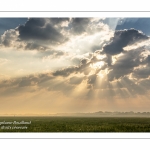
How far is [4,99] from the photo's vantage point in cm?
2248

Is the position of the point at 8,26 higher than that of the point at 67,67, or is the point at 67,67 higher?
the point at 8,26

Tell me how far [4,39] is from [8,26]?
0.97m

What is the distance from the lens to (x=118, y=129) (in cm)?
2177

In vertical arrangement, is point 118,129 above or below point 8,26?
below

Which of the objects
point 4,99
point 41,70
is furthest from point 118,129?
point 4,99
